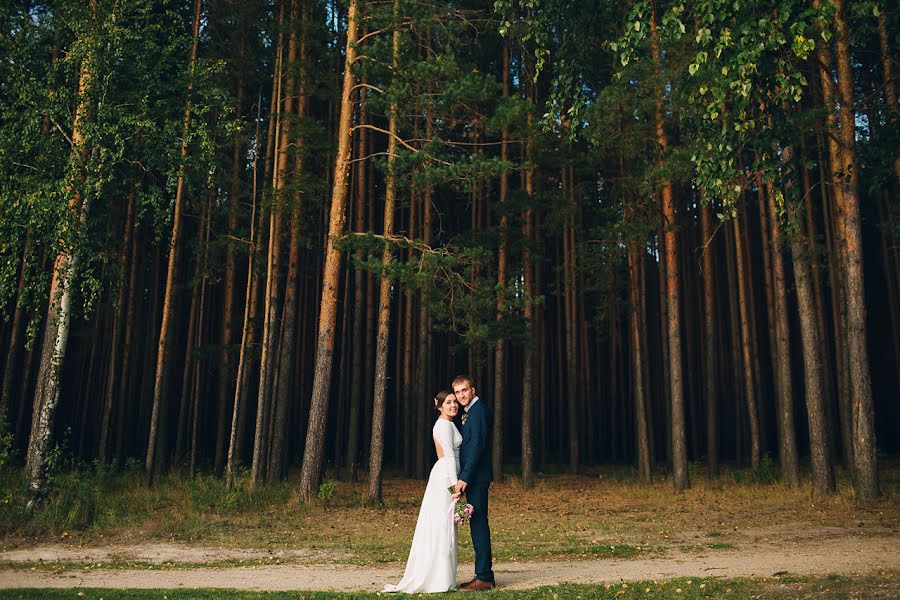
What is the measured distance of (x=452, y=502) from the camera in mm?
6992

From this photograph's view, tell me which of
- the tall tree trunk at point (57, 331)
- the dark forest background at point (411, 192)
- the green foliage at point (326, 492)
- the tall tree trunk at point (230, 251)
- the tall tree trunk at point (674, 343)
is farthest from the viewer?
the tall tree trunk at point (230, 251)

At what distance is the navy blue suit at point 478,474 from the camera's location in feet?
22.6

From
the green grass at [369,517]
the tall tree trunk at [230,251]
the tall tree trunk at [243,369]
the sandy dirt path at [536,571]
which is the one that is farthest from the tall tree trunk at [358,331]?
the sandy dirt path at [536,571]

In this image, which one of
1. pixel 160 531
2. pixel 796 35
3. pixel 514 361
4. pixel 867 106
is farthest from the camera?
pixel 514 361

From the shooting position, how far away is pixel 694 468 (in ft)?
61.0

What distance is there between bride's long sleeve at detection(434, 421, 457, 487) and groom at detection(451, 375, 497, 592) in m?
0.09

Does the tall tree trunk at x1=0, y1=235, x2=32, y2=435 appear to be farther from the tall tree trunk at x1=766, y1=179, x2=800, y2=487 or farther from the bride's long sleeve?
the tall tree trunk at x1=766, y1=179, x2=800, y2=487

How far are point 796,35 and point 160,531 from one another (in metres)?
11.2

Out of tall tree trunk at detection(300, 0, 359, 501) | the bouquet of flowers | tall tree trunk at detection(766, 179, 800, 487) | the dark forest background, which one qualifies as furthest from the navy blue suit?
tall tree trunk at detection(766, 179, 800, 487)

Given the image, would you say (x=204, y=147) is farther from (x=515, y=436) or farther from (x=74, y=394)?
(x=515, y=436)

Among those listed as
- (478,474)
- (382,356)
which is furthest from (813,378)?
(478,474)

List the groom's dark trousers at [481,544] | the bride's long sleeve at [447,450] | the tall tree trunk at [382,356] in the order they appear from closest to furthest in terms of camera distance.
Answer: the groom's dark trousers at [481,544]
the bride's long sleeve at [447,450]
the tall tree trunk at [382,356]

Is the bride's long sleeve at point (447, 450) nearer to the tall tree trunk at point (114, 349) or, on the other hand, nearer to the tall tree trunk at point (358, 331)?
the tall tree trunk at point (358, 331)

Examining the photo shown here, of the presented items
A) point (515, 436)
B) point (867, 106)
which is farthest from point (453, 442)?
point (515, 436)
